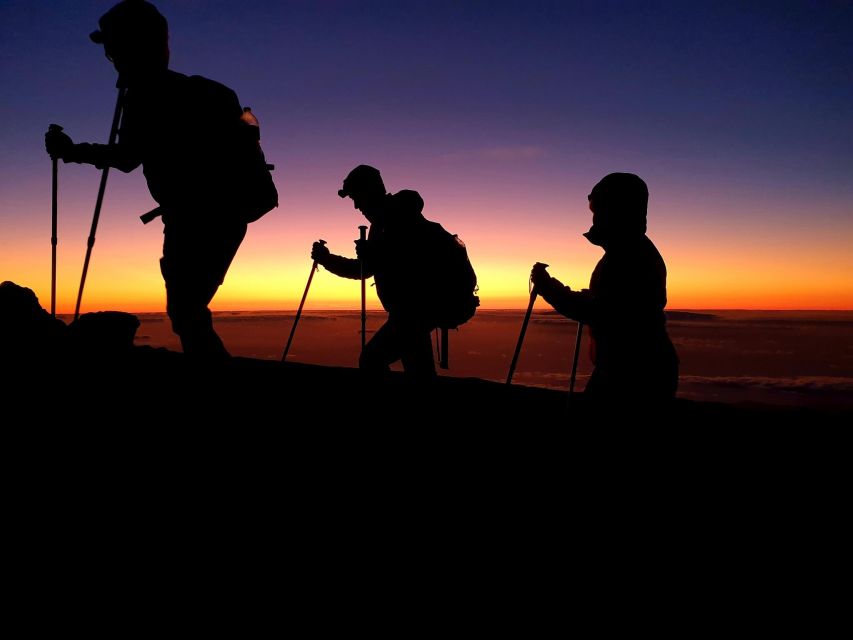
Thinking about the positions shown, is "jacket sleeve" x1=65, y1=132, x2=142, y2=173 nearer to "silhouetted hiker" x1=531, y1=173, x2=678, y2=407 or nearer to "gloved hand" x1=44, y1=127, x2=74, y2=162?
"gloved hand" x1=44, y1=127, x2=74, y2=162

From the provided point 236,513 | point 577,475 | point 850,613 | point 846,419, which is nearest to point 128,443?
point 236,513

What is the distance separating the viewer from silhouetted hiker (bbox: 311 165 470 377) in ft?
16.1

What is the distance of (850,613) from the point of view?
2271 millimetres

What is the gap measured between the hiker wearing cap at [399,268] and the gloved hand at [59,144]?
250cm

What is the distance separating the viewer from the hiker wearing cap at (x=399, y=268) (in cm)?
493

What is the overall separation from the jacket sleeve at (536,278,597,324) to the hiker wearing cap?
52.1 inches

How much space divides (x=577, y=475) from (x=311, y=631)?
237 cm

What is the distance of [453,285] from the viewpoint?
16.3 feet

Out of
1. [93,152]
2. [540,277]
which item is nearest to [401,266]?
[540,277]

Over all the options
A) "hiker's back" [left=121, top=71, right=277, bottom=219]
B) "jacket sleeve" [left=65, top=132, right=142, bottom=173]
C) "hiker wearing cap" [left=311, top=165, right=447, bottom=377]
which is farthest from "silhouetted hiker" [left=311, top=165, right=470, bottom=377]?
"jacket sleeve" [left=65, top=132, right=142, bottom=173]

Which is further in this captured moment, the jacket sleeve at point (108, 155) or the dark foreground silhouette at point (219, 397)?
the jacket sleeve at point (108, 155)

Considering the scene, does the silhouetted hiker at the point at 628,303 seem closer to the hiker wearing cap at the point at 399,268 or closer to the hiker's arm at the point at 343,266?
the hiker wearing cap at the point at 399,268

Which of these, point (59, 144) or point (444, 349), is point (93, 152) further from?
point (444, 349)

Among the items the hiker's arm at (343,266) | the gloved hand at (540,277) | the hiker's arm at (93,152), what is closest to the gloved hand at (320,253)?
the hiker's arm at (343,266)
